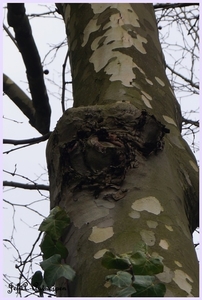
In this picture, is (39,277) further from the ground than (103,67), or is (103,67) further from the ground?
(103,67)

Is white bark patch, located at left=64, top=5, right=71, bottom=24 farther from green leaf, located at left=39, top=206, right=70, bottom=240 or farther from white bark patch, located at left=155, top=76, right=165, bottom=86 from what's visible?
green leaf, located at left=39, top=206, right=70, bottom=240

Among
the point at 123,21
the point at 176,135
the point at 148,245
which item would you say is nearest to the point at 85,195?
the point at 148,245

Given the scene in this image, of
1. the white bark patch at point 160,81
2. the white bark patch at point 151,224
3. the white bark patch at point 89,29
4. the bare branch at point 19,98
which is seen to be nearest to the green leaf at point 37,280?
the white bark patch at point 151,224

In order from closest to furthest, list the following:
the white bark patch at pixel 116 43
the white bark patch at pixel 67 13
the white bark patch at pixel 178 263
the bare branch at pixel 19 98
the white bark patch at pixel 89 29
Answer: the white bark patch at pixel 178 263 < the white bark patch at pixel 116 43 < the white bark patch at pixel 89 29 < the white bark patch at pixel 67 13 < the bare branch at pixel 19 98

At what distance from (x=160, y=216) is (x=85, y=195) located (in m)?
0.16

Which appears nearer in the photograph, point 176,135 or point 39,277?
point 39,277

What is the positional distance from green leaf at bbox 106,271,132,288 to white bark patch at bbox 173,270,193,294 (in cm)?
9

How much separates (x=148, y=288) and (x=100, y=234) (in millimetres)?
187

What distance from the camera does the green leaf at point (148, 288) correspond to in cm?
80

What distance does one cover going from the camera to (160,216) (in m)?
0.99

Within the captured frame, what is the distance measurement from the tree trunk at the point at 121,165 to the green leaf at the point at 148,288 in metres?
0.03

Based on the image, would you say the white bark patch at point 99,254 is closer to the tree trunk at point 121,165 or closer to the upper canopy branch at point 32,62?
the tree trunk at point 121,165

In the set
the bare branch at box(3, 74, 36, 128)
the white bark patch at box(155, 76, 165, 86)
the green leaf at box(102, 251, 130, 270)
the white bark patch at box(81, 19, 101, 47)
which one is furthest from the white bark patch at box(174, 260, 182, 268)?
the bare branch at box(3, 74, 36, 128)

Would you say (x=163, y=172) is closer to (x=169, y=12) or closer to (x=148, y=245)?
(x=148, y=245)
